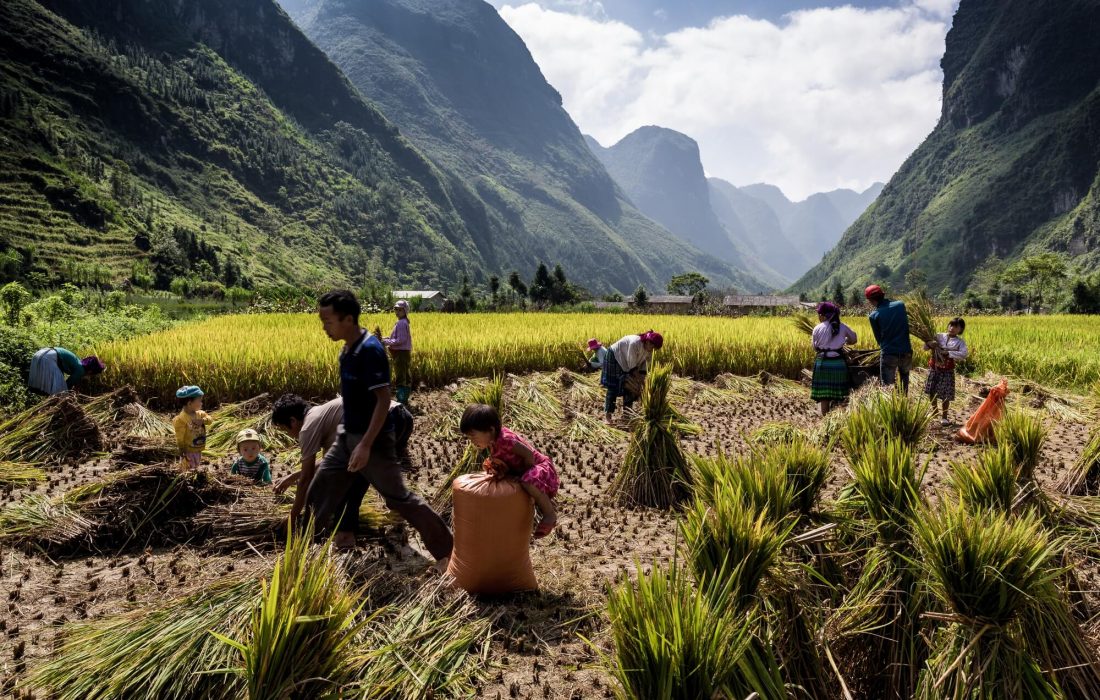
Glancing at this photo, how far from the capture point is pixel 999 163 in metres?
125

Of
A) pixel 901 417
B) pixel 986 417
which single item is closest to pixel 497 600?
pixel 901 417

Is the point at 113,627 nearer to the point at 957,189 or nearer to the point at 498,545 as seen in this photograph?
the point at 498,545

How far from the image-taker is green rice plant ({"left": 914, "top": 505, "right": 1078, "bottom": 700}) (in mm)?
1730

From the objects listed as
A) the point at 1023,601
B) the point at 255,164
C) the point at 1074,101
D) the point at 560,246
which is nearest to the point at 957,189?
→ the point at 1074,101

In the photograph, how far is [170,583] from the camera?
3199mm

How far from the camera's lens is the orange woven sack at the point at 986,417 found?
253 inches

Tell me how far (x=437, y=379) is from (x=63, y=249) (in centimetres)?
7382

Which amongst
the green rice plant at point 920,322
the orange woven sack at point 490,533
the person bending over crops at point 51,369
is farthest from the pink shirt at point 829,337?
the person bending over crops at point 51,369

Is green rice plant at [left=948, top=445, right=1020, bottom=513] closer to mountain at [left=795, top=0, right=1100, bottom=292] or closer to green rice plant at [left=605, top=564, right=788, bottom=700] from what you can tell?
green rice plant at [left=605, top=564, right=788, bottom=700]

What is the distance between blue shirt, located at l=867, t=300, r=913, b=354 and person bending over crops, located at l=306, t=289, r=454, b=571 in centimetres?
575

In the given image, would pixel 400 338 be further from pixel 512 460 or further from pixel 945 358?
pixel 945 358

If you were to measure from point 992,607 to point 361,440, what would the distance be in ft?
9.56

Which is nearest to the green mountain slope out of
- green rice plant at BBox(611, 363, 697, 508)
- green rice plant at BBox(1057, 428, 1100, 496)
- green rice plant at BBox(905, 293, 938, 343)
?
green rice plant at BBox(611, 363, 697, 508)

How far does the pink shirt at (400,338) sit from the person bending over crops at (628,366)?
2.86 metres
